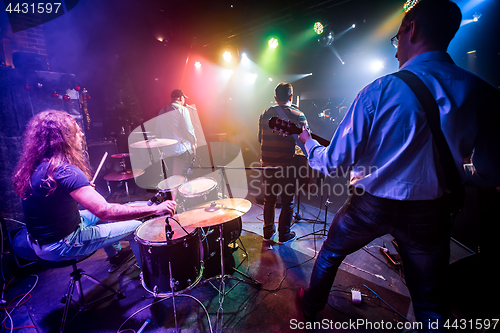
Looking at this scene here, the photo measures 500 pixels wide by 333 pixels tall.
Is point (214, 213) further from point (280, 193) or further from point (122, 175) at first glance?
point (122, 175)

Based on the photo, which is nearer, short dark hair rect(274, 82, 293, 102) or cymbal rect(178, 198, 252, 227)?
cymbal rect(178, 198, 252, 227)

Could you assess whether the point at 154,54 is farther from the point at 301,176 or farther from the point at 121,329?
the point at 121,329

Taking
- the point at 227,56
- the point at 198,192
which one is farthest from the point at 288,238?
the point at 227,56

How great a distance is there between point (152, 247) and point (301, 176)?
2195 mm

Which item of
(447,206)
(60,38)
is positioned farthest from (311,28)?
(60,38)

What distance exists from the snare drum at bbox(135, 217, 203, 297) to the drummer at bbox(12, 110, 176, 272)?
293 mm

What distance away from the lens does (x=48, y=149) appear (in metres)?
1.78

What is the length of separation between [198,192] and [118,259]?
5.26ft

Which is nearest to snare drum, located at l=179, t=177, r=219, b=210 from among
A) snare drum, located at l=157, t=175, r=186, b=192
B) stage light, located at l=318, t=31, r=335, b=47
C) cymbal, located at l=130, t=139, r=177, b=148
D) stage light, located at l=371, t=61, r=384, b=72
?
snare drum, located at l=157, t=175, r=186, b=192

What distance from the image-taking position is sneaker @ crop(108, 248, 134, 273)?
2690 mm

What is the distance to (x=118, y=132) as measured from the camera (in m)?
5.66

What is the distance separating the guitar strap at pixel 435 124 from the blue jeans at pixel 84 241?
2663 millimetres

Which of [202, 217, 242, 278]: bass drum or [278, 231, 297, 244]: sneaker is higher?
[202, 217, 242, 278]: bass drum

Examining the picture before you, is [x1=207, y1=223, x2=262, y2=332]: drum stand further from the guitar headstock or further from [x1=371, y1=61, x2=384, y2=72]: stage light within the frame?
[x1=371, y1=61, x2=384, y2=72]: stage light
